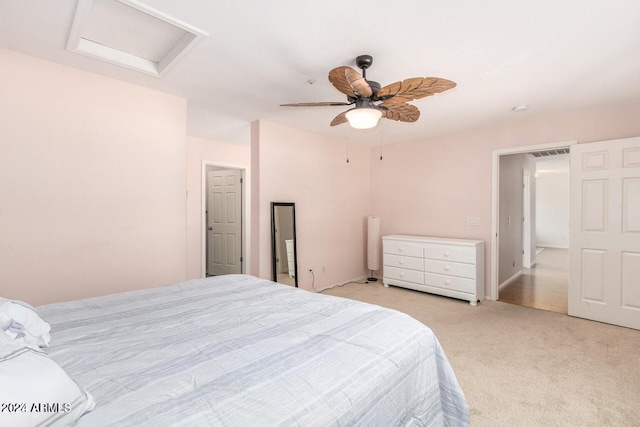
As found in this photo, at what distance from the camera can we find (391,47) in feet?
6.95

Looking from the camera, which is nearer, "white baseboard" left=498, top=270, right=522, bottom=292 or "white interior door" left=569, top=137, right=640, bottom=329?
"white interior door" left=569, top=137, right=640, bottom=329

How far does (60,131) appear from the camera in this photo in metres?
2.42

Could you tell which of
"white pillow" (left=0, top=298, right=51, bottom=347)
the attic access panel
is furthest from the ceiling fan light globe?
"white pillow" (left=0, top=298, right=51, bottom=347)

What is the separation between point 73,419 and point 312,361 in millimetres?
683

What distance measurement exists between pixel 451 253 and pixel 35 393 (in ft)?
13.6

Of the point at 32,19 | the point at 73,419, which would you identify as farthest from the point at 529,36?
the point at 32,19

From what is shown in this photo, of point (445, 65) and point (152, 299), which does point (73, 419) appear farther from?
point (445, 65)

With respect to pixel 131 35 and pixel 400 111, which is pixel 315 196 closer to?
pixel 400 111

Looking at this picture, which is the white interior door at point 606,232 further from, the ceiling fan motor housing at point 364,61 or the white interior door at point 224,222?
the white interior door at point 224,222

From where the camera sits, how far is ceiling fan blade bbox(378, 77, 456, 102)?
1.86 m

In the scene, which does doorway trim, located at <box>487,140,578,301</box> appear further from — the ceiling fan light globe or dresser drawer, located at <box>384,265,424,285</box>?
the ceiling fan light globe

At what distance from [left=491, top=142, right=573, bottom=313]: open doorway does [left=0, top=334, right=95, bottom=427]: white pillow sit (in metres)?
4.48

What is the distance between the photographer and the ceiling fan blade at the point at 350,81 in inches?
71.5

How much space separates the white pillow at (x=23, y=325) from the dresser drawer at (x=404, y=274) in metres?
4.06
